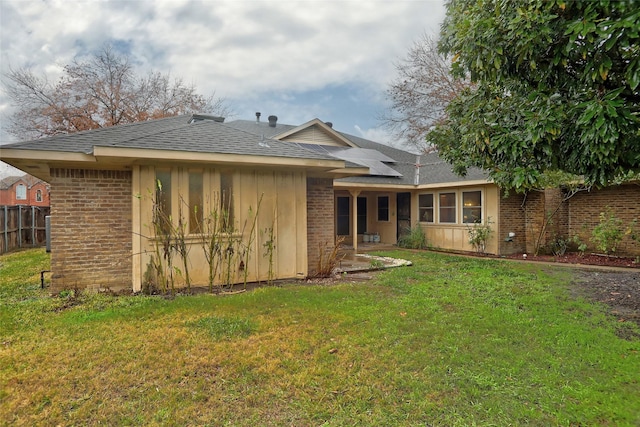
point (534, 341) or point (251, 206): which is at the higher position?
point (251, 206)

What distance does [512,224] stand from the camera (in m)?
12.3

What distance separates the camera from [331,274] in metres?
7.98

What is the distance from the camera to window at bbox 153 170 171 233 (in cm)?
636

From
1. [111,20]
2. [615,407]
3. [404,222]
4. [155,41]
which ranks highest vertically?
[155,41]

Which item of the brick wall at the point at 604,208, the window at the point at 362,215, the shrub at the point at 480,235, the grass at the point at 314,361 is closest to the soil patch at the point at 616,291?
the grass at the point at 314,361

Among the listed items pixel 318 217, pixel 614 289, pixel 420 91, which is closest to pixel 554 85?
pixel 614 289

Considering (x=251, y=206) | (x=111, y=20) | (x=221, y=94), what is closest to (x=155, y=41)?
(x=111, y=20)

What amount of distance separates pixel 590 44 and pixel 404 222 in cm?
1187

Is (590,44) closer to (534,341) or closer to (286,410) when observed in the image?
(534,341)

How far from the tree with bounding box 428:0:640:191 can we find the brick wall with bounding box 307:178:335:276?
357cm

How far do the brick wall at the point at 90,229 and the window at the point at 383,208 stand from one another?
Answer: 11.3 meters

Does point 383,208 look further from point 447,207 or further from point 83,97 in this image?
point 83,97

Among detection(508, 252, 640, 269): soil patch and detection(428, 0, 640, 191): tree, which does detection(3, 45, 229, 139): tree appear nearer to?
detection(428, 0, 640, 191): tree

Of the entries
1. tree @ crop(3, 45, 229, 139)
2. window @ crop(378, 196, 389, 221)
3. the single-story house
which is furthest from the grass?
tree @ crop(3, 45, 229, 139)
